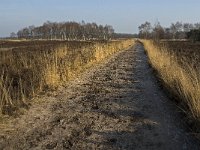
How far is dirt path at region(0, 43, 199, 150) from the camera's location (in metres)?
6.19

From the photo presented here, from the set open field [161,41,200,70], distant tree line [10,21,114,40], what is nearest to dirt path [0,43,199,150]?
open field [161,41,200,70]

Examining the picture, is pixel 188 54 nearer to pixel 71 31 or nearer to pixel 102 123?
pixel 102 123

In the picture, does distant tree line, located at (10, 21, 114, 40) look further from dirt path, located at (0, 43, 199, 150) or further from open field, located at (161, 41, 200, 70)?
dirt path, located at (0, 43, 199, 150)

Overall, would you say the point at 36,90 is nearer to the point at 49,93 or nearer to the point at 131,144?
the point at 49,93

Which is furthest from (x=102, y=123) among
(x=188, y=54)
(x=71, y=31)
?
(x=71, y=31)

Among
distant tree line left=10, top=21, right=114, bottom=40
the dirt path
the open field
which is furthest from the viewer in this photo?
distant tree line left=10, top=21, right=114, bottom=40

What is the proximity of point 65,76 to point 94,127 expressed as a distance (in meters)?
6.44

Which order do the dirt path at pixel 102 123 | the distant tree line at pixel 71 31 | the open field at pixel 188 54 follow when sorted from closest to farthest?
the dirt path at pixel 102 123
the open field at pixel 188 54
the distant tree line at pixel 71 31

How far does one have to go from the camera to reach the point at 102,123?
7473mm

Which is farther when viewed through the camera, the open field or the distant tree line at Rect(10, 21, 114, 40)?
the distant tree line at Rect(10, 21, 114, 40)

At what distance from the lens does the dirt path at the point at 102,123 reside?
244 inches

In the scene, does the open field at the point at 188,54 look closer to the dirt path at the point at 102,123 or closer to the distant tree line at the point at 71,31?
the dirt path at the point at 102,123

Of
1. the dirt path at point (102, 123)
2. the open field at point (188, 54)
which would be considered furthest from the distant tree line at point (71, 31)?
the dirt path at point (102, 123)

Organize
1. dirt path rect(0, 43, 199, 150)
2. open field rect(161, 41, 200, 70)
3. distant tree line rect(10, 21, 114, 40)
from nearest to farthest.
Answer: dirt path rect(0, 43, 199, 150)
open field rect(161, 41, 200, 70)
distant tree line rect(10, 21, 114, 40)
